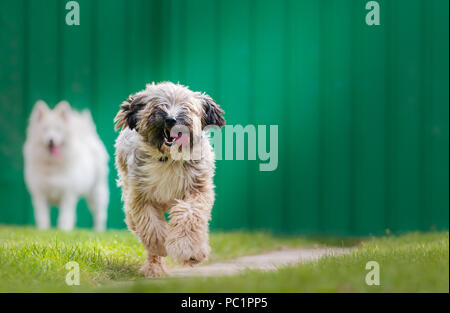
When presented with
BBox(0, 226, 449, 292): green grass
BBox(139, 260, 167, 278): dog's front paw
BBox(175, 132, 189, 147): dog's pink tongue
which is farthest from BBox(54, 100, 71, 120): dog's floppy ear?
BBox(175, 132, 189, 147): dog's pink tongue

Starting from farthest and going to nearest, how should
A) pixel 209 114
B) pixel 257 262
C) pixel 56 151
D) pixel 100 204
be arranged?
1. pixel 100 204
2. pixel 56 151
3. pixel 257 262
4. pixel 209 114

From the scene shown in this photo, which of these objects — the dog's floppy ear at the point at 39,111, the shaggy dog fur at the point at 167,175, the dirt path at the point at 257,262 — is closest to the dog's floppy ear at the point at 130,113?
the shaggy dog fur at the point at 167,175

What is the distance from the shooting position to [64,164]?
7.49 metres

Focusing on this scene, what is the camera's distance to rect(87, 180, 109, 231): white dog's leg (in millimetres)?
7570

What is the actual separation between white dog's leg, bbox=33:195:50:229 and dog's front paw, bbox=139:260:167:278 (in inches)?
117

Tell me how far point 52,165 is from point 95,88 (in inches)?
43.0

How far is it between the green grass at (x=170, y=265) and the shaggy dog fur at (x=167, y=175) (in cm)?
32

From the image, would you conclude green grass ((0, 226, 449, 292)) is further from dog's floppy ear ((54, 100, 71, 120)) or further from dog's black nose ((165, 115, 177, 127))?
dog's floppy ear ((54, 100, 71, 120))

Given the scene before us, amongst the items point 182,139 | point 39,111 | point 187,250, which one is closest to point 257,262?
point 187,250

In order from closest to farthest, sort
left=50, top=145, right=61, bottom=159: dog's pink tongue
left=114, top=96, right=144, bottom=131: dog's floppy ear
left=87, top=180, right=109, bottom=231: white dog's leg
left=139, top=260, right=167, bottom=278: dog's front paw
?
left=114, top=96, right=144, bottom=131: dog's floppy ear, left=139, top=260, right=167, bottom=278: dog's front paw, left=50, top=145, right=61, bottom=159: dog's pink tongue, left=87, top=180, right=109, bottom=231: white dog's leg

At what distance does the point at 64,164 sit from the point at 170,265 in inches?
110

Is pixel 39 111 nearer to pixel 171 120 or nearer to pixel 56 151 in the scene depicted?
pixel 56 151

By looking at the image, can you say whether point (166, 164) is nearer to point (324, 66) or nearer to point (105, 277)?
point (105, 277)

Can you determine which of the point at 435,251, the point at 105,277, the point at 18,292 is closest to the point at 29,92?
the point at 105,277
